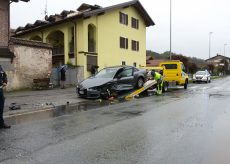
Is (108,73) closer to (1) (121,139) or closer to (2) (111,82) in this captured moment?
(2) (111,82)

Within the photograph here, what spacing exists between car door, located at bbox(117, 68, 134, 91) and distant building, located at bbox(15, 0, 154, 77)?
12478 millimetres

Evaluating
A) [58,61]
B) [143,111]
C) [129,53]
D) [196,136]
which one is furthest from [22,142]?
[129,53]

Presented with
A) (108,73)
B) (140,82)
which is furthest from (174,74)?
(108,73)

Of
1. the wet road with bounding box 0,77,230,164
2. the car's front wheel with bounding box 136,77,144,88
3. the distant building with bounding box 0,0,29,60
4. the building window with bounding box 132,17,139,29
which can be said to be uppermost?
the building window with bounding box 132,17,139,29

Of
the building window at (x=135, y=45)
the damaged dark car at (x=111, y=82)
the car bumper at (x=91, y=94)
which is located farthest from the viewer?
the building window at (x=135, y=45)

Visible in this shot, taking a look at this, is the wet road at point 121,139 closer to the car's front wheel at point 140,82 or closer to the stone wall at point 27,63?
the car's front wheel at point 140,82

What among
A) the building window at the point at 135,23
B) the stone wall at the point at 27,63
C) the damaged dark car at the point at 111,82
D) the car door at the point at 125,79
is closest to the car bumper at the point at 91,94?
the damaged dark car at the point at 111,82

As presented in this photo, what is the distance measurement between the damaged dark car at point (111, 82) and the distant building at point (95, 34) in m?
12.2

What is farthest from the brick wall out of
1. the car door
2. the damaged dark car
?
the car door

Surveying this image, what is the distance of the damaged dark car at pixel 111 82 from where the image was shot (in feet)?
56.5

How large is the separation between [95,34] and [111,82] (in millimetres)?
16361

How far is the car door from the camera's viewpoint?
61.2ft

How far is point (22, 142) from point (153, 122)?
3982mm

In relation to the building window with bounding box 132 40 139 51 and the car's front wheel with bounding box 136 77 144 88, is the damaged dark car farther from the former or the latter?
the building window with bounding box 132 40 139 51
